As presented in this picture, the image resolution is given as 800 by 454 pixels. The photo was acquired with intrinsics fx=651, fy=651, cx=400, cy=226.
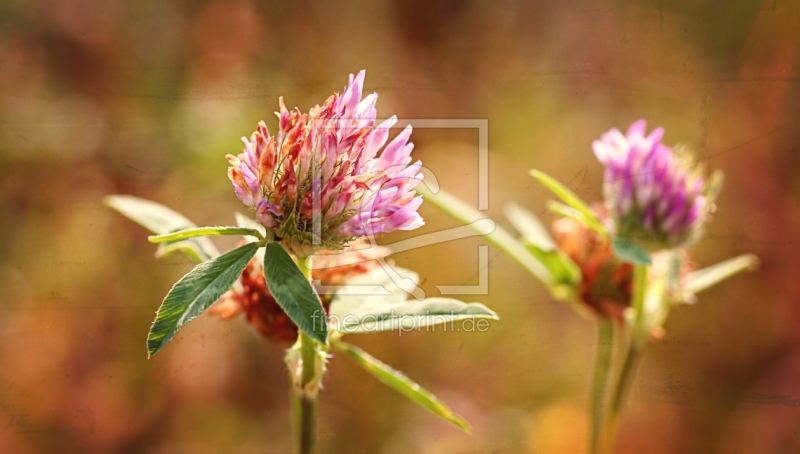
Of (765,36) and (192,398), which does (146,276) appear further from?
(765,36)

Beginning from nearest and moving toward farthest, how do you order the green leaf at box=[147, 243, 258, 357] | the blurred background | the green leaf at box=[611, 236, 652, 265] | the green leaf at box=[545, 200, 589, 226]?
the green leaf at box=[147, 243, 258, 357] → the green leaf at box=[611, 236, 652, 265] → the green leaf at box=[545, 200, 589, 226] → the blurred background

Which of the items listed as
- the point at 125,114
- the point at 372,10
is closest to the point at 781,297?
the point at 372,10

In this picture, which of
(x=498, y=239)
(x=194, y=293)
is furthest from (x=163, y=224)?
(x=498, y=239)

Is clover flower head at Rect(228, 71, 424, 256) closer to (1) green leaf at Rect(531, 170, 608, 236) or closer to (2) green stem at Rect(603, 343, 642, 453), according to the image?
(1) green leaf at Rect(531, 170, 608, 236)

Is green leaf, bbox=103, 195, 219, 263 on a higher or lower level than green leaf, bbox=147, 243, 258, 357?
higher

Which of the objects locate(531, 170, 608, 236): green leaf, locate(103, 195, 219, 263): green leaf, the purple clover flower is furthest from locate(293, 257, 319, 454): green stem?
the purple clover flower

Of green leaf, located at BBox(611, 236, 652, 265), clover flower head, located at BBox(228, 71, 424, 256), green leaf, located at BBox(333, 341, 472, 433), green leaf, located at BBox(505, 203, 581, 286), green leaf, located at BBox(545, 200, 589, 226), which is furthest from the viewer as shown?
green leaf, located at BBox(505, 203, 581, 286)
